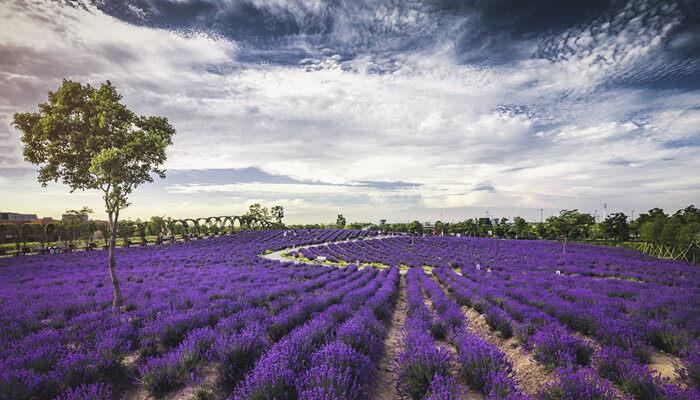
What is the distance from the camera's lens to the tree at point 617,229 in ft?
150

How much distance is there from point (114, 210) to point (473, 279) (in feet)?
49.0

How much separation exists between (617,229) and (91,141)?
61.3 m

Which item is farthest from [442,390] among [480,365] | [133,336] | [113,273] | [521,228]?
[521,228]

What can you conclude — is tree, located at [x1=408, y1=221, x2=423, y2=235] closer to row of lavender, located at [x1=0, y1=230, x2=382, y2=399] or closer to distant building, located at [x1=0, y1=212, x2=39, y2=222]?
row of lavender, located at [x1=0, y1=230, x2=382, y2=399]

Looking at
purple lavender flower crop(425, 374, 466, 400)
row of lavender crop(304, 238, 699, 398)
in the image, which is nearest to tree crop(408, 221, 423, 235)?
row of lavender crop(304, 238, 699, 398)

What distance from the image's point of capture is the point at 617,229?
45812mm

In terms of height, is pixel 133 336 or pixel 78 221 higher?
pixel 78 221

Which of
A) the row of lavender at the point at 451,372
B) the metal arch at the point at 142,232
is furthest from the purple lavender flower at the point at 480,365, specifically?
the metal arch at the point at 142,232

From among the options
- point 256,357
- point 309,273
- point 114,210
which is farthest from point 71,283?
point 256,357

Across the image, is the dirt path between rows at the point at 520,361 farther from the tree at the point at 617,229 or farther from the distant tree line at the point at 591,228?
the tree at the point at 617,229

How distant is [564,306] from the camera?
7.36 m

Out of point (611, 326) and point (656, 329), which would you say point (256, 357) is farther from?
point (656, 329)

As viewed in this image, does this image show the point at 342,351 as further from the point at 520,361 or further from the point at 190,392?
the point at 520,361

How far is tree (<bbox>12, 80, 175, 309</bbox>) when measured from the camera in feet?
26.0
